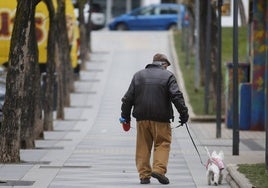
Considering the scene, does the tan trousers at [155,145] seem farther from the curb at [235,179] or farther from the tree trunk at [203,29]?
the tree trunk at [203,29]

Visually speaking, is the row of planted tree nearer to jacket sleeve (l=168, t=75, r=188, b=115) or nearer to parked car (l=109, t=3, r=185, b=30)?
jacket sleeve (l=168, t=75, r=188, b=115)

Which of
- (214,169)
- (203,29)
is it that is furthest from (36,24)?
(214,169)

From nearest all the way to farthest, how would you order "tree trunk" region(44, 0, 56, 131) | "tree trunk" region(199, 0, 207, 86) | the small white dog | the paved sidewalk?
the small white dog < the paved sidewalk < "tree trunk" region(44, 0, 56, 131) < "tree trunk" region(199, 0, 207, 86)

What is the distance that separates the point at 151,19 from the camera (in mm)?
60625

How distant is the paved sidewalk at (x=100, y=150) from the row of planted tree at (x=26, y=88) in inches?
13.2

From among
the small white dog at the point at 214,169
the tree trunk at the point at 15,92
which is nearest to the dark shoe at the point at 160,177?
the small white dog at the point at 214,169

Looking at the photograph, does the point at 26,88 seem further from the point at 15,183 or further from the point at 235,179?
the point at 235,179

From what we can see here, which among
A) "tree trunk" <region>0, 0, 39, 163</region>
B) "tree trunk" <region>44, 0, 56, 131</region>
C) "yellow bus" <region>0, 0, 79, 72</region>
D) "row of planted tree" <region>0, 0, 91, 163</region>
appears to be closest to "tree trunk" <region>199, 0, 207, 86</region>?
"yellow bus" <region>0, 0, 79, 72</region>

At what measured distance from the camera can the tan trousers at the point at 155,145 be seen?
50.6 ft

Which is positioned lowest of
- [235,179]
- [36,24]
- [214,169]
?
[235,179]

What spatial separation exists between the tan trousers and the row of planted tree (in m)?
3.27

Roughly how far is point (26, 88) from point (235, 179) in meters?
6.54

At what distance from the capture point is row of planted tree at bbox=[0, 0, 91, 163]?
714 inches

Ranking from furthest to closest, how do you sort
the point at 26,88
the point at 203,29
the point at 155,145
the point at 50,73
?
1. the point at 203,29
2. the point at 50,73
3. the point at 26,88
4. the point at 155,145
